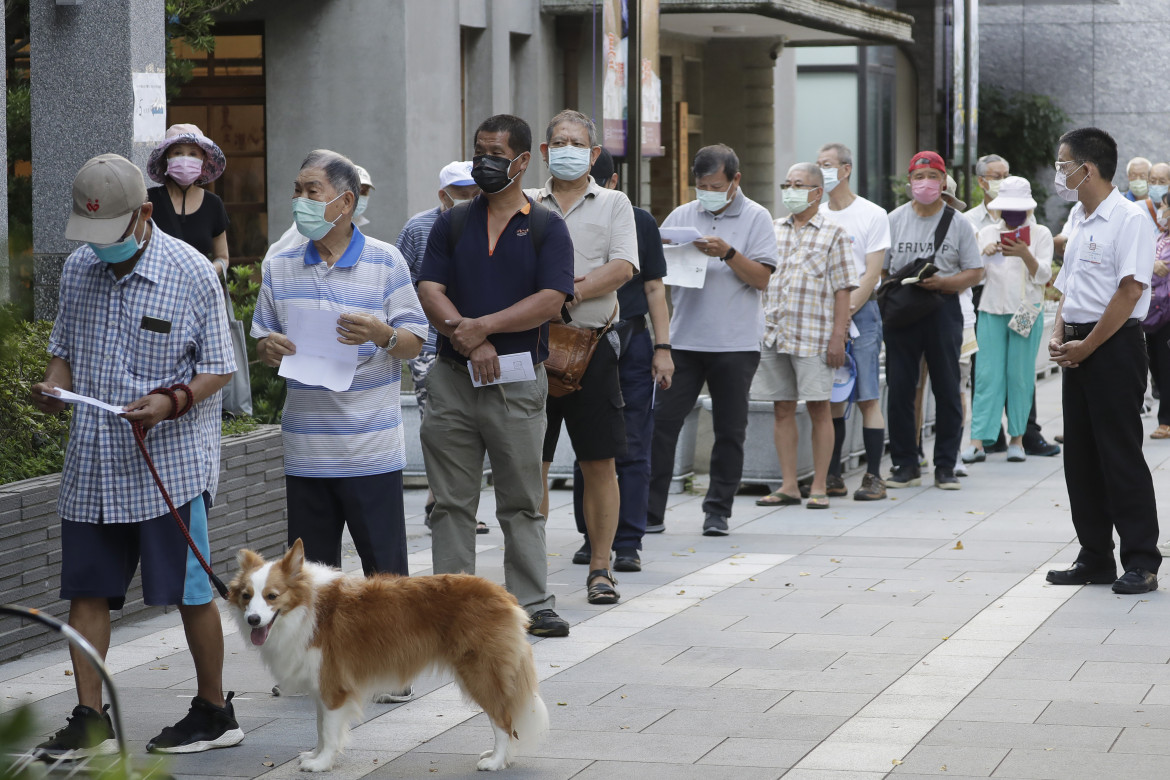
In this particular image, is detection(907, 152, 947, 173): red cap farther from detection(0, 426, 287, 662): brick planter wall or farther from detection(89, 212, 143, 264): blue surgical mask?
detection(89, 212, 143, 264): blue surgical mask

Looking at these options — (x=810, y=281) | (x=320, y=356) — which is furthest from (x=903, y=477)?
(x=320, y=356)

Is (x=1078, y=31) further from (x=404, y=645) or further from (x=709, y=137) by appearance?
(x=404, y=645)

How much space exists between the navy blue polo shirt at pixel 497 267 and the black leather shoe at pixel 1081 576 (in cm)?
307

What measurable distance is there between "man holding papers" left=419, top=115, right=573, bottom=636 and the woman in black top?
2.59 m

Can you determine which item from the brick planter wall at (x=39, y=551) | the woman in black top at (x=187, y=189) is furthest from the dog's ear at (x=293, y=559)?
the woman in black top at (x=187, y=189)

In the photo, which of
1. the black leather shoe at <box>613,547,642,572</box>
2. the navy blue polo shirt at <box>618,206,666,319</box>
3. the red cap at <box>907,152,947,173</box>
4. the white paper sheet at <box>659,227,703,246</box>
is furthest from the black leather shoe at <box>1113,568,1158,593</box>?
the red cap at <box>907,152,947,173</box>

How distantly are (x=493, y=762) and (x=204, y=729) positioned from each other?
0.97 meters

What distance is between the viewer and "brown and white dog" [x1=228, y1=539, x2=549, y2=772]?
458 centimetres

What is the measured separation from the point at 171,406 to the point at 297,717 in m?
1.28

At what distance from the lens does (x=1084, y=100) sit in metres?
31.5

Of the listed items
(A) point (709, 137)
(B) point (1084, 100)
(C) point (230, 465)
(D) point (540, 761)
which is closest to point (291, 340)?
(D) point (540, 761)

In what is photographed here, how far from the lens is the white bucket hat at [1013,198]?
1158cm

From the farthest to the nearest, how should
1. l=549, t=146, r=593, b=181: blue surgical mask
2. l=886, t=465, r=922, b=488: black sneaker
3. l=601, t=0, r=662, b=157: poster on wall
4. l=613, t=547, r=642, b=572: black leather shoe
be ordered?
1. l=601, t=0, r=662, b=157: poster on wall
2. l=886, t=465, r=922, b=488: black sneaker
3. l=613, t=547, r=642, b=572: black leather shoe
4. l=549, t=146, r=593, b=181: blue surgical mask

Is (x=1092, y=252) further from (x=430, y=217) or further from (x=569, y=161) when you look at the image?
(x=430, y=217)
